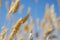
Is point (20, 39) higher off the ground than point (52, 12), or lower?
lower

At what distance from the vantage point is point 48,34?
3.09ft

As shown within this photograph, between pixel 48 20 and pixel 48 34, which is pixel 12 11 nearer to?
pixel 48 34

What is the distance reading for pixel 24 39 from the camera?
1.08 metres

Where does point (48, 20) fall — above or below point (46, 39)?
above

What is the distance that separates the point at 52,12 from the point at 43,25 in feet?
0.42

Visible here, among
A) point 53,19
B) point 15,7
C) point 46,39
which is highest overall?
point 53,19

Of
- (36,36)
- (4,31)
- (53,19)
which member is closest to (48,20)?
(53,19)

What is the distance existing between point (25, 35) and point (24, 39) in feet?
0.34

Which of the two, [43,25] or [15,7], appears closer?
[15,7]

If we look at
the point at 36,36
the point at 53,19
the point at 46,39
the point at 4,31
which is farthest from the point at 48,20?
the point at 4,31

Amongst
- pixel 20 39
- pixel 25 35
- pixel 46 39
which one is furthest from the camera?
pixel 25 35

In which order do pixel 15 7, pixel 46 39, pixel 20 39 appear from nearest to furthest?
pixel 15 7 < pixel 46 39 < pixel 20 39

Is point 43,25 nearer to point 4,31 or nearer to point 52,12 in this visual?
A: point 52,12

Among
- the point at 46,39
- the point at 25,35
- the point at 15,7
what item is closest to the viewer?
the point at 15,7
